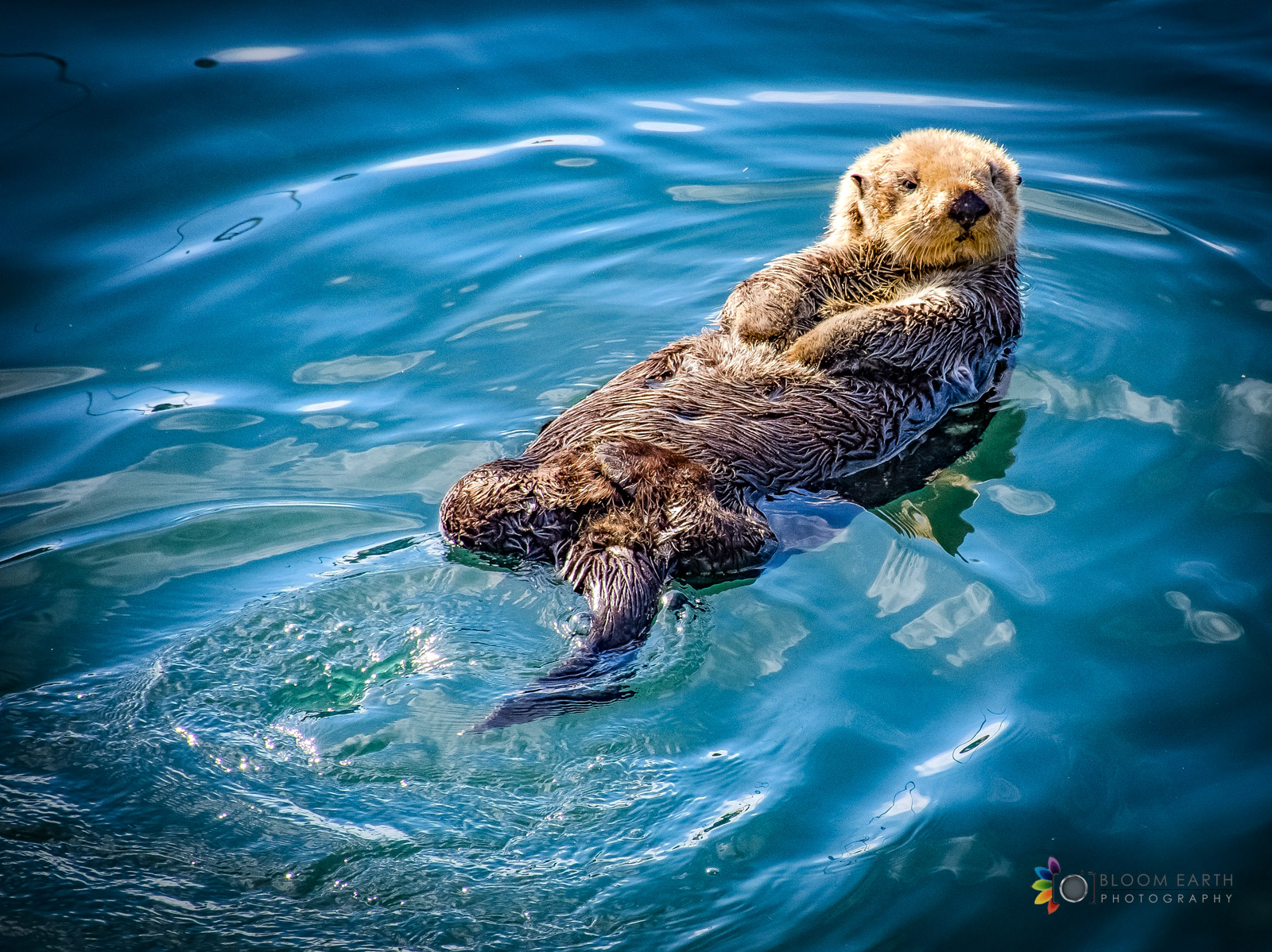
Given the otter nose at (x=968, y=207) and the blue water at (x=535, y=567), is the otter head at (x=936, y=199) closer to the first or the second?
the otter nose at (x=968, y=207)

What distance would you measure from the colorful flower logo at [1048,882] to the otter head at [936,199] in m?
2.49

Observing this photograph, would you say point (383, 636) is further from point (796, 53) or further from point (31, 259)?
point (796, 53)

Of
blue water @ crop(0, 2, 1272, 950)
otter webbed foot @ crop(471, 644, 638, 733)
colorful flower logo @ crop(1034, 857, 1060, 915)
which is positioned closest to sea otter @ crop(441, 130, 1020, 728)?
otter webbed foot @ crop(471, 644, 638, 733)

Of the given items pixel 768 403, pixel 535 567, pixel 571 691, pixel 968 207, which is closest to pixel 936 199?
pixel 968 207

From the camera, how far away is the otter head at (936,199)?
3865 millimetres

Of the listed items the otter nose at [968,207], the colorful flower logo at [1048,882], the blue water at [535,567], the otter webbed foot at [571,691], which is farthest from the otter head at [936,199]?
the colorful flower logo at [1048,882]

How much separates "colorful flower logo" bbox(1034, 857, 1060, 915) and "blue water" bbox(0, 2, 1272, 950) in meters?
0.02

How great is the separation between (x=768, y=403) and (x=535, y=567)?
1.09 meters

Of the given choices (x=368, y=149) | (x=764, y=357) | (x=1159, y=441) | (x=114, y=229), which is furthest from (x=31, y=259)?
(x=1159, y=441)

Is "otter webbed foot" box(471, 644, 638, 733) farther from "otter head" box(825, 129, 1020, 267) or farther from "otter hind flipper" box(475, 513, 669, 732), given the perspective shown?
"otter head" box(825, 129, 1020, 267)

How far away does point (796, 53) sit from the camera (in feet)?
24.8

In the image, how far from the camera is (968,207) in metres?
3.78

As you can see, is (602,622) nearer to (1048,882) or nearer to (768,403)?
(768,403)

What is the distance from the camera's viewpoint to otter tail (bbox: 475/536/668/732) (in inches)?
105
